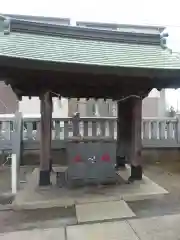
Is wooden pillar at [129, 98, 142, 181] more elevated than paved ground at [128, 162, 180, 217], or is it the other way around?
wooden pillar at [129, 98, 142, 181]

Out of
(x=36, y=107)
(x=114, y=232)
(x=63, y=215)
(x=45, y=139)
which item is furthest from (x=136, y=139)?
(x=36, y=107)

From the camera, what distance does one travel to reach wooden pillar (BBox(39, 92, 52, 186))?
556 centimetres

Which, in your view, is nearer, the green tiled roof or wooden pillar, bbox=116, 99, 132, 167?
the green tiled roof

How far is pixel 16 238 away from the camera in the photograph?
10.7 ft

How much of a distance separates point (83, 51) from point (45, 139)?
2.14 meters

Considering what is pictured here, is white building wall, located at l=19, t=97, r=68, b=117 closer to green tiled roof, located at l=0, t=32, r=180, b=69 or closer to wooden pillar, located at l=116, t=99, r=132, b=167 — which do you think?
wooden pillar, located at l=116, t=99, r=132, b=167

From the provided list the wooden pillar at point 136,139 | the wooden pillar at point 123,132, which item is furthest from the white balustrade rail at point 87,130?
the wooden pillar at point 136,139

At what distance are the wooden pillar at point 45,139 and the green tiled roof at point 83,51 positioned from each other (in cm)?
126

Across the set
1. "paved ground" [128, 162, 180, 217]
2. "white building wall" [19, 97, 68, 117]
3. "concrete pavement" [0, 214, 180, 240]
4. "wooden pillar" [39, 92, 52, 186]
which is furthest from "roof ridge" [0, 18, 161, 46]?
"white building wall" [19, 97, 68, 117]

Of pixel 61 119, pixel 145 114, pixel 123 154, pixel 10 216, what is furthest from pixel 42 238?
pixel 145 114

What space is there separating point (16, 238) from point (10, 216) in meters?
0.88

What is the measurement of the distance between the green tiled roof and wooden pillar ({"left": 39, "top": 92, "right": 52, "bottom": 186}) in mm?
1263

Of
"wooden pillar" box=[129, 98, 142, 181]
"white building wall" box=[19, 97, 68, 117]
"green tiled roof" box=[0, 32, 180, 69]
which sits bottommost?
"wooden pillar" box=[129, 98, 142, 181]

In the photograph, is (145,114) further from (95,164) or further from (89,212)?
(89,212)
